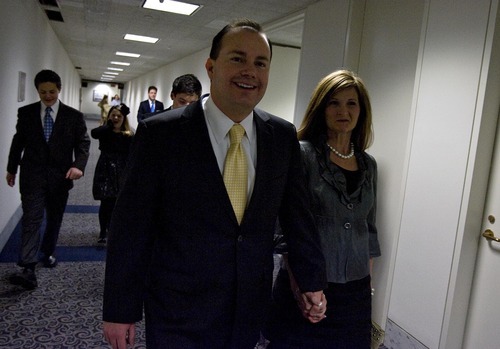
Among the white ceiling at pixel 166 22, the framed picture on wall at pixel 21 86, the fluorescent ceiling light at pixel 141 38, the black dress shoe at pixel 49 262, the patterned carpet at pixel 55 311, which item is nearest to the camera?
the patterned carpet at pixel 55 311

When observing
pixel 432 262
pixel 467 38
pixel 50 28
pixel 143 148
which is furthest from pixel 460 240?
pixel 50 28

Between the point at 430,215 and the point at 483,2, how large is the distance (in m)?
1.26

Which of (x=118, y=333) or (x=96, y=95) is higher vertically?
(x=96, y=95)

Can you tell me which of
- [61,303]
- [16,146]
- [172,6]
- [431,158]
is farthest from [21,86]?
[431,158]

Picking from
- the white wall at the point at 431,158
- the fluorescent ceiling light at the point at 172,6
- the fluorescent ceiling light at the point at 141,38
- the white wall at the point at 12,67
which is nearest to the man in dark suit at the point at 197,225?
the white wall at the point at 431,158

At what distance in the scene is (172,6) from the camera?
5.97m

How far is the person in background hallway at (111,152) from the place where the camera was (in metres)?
4.38

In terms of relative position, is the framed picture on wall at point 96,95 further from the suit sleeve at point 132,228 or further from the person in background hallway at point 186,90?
the suit sleeve at point 132,228

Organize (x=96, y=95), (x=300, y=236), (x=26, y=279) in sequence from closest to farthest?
(x=300, y=236)
(x=26, y=279)
(x=96, y=95)

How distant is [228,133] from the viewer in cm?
140

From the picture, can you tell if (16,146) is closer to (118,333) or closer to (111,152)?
(111,152)

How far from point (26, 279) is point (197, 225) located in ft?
9.12

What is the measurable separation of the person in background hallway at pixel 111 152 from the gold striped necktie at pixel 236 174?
3215 millimetres

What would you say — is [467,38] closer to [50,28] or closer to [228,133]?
[228,133]
